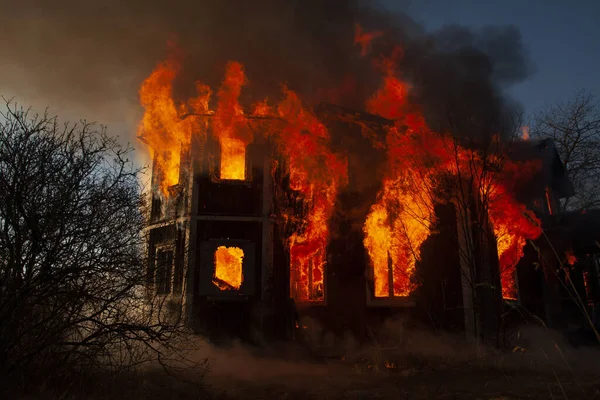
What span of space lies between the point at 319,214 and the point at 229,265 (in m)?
3.26

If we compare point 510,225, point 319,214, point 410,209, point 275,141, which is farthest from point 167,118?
point 510,225

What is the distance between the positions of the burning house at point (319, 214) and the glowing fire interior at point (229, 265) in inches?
1.4

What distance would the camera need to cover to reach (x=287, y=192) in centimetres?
1431

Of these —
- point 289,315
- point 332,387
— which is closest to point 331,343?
point 289,315

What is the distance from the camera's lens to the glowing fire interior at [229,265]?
1343 centimetres

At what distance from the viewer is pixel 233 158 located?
14492 millimetres

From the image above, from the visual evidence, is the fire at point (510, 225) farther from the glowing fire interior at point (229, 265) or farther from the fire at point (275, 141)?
the glowing fire interior at point (229, 265)

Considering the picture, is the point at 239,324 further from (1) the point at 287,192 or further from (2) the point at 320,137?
(2) the point at 320,137

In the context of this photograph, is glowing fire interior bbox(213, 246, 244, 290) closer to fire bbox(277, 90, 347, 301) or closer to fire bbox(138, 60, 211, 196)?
fire bbox(277, 90, 347, 301)

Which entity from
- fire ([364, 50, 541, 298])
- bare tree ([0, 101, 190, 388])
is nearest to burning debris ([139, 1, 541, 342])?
fire ([364, 50, 541, 298])

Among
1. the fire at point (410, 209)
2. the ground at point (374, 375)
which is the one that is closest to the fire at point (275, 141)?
the fire at point (410, 209)

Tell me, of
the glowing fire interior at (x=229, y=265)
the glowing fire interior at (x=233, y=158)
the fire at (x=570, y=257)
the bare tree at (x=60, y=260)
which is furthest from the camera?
the fire at (x=570, y=257)

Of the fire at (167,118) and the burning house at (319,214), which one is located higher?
the fire at (167,118)

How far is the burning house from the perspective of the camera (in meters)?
12.8
